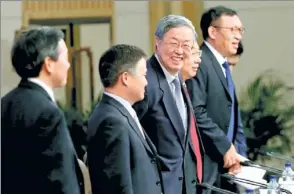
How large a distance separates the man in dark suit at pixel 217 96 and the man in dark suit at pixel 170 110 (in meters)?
0.37

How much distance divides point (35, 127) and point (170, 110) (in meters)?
0.99

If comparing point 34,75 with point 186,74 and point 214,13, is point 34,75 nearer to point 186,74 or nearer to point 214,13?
point 186,74

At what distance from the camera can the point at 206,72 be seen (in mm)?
4254

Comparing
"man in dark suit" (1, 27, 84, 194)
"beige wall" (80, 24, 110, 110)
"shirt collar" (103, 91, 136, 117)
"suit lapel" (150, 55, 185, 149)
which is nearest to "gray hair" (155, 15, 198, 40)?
"suit lapel" (150, 55, 185, 149)

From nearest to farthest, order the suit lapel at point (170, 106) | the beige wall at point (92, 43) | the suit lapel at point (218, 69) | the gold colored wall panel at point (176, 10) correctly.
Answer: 1. the suit lapel at point (170, 106)
2. the suit lapel at point (218, 69)
3. the gold colored wall panel at point (176, 10)
4. the beige wall at point (92, 43)

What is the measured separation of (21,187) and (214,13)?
1.83m

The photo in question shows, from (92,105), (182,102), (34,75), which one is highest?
(34,75)

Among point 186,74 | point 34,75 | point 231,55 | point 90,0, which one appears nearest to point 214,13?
point 231,55

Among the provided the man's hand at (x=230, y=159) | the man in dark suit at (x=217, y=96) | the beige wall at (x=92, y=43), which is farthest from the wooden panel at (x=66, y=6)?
the man's hand at (x=230, y=159)

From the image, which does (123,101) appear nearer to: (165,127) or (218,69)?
(165,127)

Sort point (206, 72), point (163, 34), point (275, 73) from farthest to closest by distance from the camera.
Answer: point (275, 73) < point (206, 72) < point (163, 34)

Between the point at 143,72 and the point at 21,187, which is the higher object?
the point at 143,72

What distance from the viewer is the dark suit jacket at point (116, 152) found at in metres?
3.15

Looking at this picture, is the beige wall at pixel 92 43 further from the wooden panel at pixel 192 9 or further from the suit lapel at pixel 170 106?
the suit lapel at pixel 170 106
